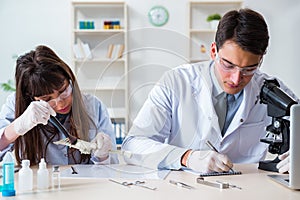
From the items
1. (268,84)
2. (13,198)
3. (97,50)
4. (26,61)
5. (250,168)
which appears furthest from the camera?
(97,50)

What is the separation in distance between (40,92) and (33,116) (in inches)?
6.1

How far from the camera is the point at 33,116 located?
5.74 feet

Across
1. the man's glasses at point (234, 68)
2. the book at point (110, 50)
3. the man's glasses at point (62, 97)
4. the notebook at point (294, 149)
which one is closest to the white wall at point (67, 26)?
the book at point (110, 50)

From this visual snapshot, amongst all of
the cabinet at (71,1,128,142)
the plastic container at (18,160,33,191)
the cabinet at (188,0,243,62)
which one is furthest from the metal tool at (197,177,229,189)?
the cabinet at (188,0,243,62)

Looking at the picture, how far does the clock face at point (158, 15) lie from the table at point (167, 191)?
3.58m

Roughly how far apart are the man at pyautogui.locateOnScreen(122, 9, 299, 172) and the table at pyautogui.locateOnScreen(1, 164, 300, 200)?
228 mm

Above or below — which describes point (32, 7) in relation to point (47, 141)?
above

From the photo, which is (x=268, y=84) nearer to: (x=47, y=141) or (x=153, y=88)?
(x=153, y=88)

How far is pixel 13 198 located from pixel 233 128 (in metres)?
0.95

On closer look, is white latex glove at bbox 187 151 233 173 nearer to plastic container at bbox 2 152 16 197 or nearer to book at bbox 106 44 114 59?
plastic container at bbox 2 152 16 197

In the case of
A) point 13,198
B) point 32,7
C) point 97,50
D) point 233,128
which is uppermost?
point 32,7

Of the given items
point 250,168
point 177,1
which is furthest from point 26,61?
point 177,1

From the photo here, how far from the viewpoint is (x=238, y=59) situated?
5.70 feet

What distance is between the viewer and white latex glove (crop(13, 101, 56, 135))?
69.1 inches
